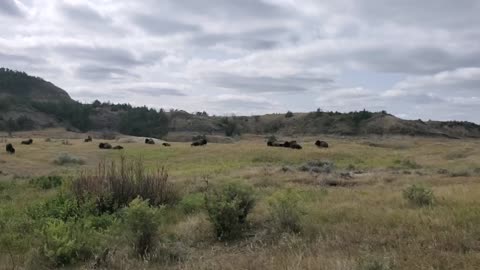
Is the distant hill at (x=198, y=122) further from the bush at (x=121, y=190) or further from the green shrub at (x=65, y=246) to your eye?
the green shrub at (x=65, y=246)

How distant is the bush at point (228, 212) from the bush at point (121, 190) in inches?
119

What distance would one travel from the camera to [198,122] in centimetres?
11369

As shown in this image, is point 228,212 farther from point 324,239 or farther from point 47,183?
point 47,183

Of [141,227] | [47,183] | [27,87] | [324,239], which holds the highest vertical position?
[27,87]

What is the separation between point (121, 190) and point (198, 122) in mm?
102414

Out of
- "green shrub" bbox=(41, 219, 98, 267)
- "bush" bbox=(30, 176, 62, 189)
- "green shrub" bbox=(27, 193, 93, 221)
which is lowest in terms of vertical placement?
"bush" bbox=(30, 176, 62, 189)

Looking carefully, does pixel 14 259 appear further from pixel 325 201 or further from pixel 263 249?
pixel 325 201

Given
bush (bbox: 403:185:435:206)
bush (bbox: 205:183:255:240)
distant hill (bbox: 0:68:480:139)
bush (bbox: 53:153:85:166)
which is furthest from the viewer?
distant hill (bbox: 0:68:480:139)

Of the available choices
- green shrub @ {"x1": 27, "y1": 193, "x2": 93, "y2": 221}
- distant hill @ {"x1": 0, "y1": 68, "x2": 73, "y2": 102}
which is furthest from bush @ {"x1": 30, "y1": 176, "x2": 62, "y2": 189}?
distant hill @ {"x1": 0, "y1": 68, "x2": 73, "y2": 102}

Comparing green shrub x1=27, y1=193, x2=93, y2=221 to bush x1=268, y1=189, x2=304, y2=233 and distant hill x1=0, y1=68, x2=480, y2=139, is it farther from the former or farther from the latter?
distant hill x1=0, y1=68, x2=480, y2=139

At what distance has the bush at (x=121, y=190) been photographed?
36.8 feet

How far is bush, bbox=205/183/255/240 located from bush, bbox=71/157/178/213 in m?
3.03

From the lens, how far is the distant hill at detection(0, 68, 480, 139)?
101062 millimetres

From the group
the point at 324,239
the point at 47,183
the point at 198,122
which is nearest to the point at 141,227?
the point at 324,239
